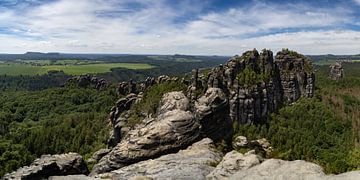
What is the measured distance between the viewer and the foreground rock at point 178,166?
3256 centimetres

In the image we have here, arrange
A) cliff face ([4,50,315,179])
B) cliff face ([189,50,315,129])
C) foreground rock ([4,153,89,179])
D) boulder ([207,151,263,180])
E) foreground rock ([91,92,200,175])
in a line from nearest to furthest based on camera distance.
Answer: boulder ([207,151,263,180]) → foreground rock ([4,153,89,179]) → foreground rock ([91,92,200,175]) → cliff face ([4,50,315,179]) → cliff face ([189,50,315,129])

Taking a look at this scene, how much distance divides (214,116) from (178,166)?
19.9 metres

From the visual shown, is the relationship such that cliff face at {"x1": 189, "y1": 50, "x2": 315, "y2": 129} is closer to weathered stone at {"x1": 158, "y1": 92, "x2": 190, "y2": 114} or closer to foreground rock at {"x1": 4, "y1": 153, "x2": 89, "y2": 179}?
weathered stone at {"x1": 158, "y1": 92, "x2": 190, "y2": 114}

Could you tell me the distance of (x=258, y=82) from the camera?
157 meters

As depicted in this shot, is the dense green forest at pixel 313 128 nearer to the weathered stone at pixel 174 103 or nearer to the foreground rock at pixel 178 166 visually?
the weathered stone at pixel 174 103

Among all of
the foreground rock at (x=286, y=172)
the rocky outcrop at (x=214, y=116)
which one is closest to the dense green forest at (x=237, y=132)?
the rocky outcrop at (x=214, y=116)

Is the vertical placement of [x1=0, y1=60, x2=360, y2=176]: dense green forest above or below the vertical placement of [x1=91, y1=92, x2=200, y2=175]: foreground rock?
below

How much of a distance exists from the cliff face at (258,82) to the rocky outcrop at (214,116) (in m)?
59.1

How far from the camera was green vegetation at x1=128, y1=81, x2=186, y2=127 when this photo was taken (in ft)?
318

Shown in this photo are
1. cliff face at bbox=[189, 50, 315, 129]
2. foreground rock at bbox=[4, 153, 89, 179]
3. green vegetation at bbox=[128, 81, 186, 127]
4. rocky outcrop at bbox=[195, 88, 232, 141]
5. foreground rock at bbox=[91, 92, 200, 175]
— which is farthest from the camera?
cliff face at bbox=[189, 50, 315, 129]

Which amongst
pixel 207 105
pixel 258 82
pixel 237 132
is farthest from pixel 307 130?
pixel 207 105

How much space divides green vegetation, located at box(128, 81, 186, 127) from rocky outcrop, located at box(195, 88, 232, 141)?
34857 mm

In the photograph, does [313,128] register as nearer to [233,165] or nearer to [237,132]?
[237,132]

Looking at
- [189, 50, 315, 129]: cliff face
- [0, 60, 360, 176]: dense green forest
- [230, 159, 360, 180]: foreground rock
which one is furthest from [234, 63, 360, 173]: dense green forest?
[230, 159, 360, 180]: foreground rock
